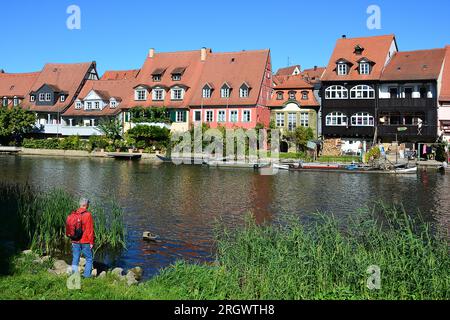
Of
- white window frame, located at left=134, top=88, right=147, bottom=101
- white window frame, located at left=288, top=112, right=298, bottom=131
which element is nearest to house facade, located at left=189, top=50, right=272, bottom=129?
white window frame, located at left=288, top=112, right=298, bottom=131

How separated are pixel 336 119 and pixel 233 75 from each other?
16944 mm

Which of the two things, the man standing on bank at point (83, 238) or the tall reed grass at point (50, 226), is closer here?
the man standing on bank at point (83, 238)

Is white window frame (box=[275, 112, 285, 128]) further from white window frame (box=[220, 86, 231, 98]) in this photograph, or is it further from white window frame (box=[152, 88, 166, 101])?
white window frame (box=[152, 88, 166, 101])

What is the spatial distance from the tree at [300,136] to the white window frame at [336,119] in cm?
245

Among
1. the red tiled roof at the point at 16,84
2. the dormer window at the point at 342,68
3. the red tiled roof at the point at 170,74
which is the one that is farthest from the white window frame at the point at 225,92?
the red tiled roof at the point at 16,84

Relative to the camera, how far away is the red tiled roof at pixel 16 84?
87312 mm

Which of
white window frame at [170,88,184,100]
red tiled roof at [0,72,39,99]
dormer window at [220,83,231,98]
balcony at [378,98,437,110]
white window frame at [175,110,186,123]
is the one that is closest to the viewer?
balcony at [378,98,437,110]

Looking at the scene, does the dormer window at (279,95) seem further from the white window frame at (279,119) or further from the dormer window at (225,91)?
the dormer window at (225,91)

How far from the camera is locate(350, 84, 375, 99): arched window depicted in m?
64.2

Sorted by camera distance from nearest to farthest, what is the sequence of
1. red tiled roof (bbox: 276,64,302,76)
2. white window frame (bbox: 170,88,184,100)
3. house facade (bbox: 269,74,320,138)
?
house facade (bbox: 269,74,320,138), white window frame (bbox: 170,88,184,100), red tiled roof (bbox: 276,64,302,76)

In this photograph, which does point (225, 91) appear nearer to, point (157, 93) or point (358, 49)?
point (157, 93)

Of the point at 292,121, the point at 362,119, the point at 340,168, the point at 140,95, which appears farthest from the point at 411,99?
the point at 140,95

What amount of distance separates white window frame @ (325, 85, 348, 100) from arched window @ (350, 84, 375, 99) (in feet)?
2.82

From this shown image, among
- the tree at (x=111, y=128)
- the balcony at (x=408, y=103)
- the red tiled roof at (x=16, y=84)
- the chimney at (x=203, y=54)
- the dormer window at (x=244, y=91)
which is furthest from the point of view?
the red tiled roof at (x=16, y=84)
